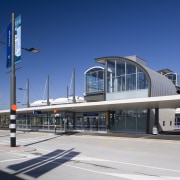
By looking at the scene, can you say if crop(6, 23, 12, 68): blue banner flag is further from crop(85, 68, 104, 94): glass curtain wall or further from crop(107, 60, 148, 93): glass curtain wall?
crop(85, 68, 104, 94): glass curtain wall

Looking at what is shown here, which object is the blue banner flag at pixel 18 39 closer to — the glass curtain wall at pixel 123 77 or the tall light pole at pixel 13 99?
the tall light pole at pixel 13 99

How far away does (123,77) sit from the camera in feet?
122

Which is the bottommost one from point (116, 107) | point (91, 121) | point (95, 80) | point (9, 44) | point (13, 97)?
point (91, 121)

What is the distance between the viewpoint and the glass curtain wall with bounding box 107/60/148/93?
35509mm

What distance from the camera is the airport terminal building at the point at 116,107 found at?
114 ft

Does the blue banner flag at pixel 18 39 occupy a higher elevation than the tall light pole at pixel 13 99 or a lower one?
higher

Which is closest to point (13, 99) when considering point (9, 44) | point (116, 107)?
point (9, 44)

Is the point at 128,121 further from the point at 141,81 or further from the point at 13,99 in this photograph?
the point at 13,99

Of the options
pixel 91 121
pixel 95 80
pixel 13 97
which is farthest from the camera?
pixel 95 80

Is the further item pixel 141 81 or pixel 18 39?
pixel 141 81

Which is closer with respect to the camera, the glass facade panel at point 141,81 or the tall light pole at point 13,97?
the tall light pole at point 13,97

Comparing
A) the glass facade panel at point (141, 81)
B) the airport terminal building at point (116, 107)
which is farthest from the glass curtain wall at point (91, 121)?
the glass facade panel at point (141, 81)

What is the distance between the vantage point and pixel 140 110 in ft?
118

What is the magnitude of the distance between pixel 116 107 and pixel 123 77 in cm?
562
